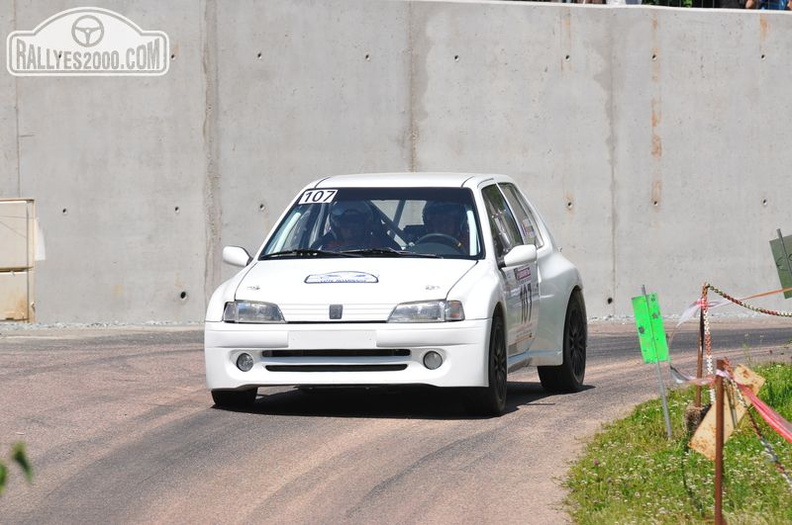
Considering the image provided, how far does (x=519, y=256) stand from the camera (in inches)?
420

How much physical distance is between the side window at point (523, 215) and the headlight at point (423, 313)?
1916 mm

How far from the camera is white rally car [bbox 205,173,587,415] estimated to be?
Answer: 10055 mm

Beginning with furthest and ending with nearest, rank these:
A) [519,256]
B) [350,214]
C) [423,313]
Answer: [350,214] < [519,256] < [423,313]

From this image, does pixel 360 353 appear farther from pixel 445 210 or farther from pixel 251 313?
pixel 445 210

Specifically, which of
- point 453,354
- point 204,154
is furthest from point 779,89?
point 453,354

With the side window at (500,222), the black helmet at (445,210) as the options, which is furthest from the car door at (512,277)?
the black helmet at (445,210)

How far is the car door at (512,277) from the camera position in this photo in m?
10.8

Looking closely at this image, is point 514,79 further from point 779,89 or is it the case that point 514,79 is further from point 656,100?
point 779,89

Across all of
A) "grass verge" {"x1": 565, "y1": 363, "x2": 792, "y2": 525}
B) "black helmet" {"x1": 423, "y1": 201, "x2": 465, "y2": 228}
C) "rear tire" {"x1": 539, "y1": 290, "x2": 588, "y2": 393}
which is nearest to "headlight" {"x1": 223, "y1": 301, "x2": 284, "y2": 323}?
"black helmet" {"x1": 423, "y1": 201, "x2": 465, "y2": 228}

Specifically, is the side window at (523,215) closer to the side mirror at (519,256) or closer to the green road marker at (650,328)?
the side mirror at (519,256)

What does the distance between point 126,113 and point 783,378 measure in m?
10.3

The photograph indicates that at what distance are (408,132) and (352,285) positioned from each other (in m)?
9.81

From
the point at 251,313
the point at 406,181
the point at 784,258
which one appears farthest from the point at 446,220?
the point at 784,258

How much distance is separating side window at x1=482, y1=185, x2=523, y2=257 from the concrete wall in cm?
801
